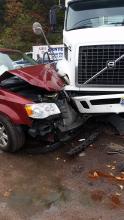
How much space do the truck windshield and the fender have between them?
2624 mm

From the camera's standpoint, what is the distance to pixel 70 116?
769cm

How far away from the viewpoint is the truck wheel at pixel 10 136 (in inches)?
280

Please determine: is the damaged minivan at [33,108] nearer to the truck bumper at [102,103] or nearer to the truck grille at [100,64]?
the truck bumper at [102,103]

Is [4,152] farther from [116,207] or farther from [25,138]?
[116,207]

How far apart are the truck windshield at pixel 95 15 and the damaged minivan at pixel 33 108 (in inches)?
60.4

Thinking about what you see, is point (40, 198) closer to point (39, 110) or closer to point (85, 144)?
point (39, 110)

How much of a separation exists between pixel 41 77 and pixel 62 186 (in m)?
2.06

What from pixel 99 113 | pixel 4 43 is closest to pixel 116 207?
pixel 99 113

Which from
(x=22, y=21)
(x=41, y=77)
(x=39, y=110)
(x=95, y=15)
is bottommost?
(x=22, y=21)

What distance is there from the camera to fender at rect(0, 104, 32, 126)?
702 cm

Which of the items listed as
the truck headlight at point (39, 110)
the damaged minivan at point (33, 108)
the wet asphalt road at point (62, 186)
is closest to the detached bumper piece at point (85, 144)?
the wet asphalt road at point (62, 186)

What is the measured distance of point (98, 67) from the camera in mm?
7973

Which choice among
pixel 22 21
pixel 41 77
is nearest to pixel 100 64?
pixel 41 77

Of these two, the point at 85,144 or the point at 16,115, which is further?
the point at 85,144
